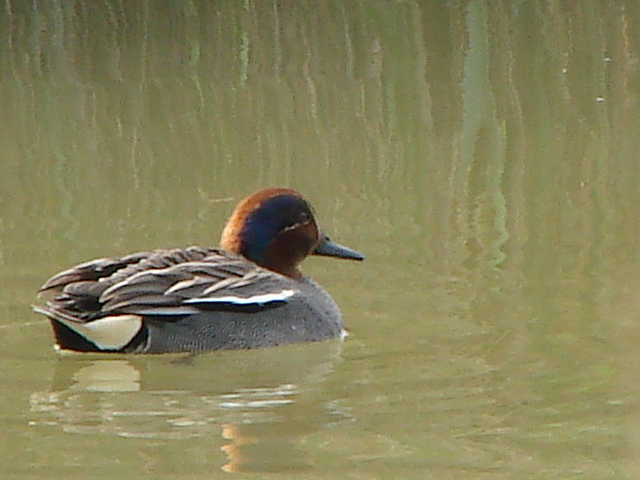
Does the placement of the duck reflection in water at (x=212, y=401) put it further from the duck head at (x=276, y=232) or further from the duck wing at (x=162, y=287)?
the duck head at (x=276, y=232)

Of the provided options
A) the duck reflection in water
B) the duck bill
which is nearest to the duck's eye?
the duck bill

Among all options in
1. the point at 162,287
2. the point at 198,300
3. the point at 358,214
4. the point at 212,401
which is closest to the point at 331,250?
the point at 198,300

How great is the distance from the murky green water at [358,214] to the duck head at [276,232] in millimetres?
378

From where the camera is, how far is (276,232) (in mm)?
8398

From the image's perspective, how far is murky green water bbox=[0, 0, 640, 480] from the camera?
20.1ft

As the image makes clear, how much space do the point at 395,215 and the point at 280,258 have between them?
57.3 inches

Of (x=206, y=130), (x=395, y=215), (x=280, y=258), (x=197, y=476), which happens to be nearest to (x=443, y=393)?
(x=197, y=476)

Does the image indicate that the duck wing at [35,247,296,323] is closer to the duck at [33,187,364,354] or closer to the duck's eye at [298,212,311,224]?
the duck at [33,187,364,354]

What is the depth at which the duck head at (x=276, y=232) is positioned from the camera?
8.36 metres

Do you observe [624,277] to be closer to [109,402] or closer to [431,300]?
[431,300]

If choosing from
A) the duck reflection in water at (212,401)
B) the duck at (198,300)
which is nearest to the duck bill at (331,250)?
the duck at (198,300)

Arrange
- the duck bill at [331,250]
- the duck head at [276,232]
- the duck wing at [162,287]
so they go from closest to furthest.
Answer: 1. the duck wing at [162,287]
2. the duck head at [276,232]
3. the duck bill at [331,250]

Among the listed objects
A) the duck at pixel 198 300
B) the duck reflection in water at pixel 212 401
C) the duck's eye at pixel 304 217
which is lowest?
the duck reflection in water at pixel 212 401

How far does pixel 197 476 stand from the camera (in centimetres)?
560
